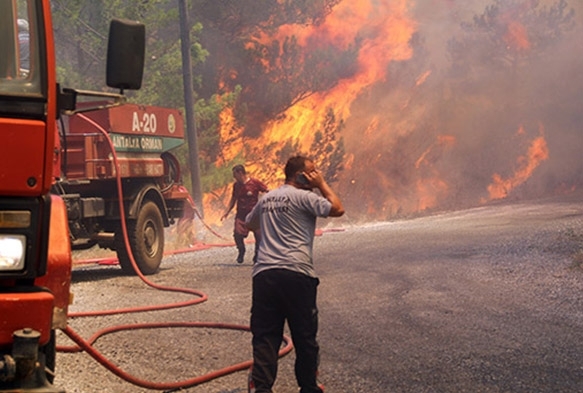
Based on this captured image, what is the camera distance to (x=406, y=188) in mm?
35875

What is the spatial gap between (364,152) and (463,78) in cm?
613

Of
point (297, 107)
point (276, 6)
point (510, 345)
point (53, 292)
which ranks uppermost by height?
point (276, 6)

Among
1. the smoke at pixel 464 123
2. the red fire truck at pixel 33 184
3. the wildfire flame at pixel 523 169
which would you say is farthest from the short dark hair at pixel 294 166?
the wildfire flame at pixel 523 169

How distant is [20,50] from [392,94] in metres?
34.2

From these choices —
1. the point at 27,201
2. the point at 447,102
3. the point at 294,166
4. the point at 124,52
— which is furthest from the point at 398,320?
the point at 447,102

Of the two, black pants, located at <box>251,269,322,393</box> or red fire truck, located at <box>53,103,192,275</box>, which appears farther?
red fire truck, located at <box>53,103,192,275</box>

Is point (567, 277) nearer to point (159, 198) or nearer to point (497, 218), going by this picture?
point (159, 198)

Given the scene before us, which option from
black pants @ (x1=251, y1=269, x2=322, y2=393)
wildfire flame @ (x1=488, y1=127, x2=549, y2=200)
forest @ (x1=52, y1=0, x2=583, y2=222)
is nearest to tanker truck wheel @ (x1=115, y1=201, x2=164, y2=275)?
black pants @ (x1=251, y1=269, x2=322, y2=393)

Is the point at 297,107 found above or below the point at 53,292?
above

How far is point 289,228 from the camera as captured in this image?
18.8ft

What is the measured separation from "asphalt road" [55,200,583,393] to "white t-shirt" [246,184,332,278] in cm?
109

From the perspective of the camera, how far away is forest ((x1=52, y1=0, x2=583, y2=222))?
30.6 meters

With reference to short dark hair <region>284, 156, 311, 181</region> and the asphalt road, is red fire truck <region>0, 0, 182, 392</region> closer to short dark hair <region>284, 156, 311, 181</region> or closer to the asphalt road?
short dark hair <region>284, 156, 311, 181</region>

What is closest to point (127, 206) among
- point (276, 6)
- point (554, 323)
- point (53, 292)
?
point (554, 323)
